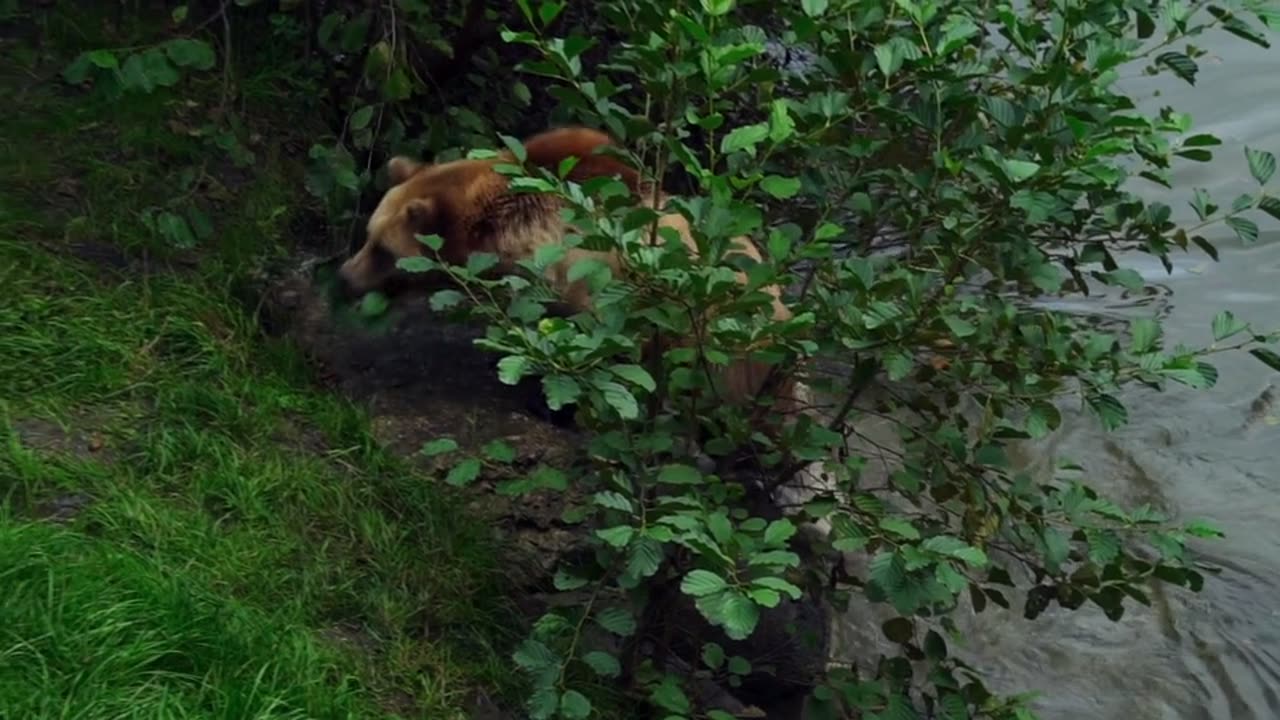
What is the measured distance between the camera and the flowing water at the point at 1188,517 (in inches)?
190

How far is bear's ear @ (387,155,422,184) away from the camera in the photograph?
4.88m

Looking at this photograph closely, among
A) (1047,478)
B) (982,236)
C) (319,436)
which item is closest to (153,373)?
(319,436)

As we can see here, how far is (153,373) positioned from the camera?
13.9 ft

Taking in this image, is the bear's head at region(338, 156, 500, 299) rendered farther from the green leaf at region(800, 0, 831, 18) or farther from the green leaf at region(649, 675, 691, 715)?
the green leaf at region(649, 675, 691, 715)

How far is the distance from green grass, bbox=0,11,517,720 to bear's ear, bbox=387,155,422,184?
487 millimetres

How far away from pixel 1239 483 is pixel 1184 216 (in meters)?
2.58

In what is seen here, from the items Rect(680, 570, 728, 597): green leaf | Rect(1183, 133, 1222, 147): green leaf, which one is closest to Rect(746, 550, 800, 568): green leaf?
Rect(680, 570, 728, 597): green leaf

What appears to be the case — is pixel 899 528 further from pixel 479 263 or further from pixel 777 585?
pixel 479 263

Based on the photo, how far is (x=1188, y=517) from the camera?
18.6 ft

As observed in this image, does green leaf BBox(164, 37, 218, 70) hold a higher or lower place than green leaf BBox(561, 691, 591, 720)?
higher

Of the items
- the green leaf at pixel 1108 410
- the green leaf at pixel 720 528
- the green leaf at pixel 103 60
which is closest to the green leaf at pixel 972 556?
the green leaf at pixel 720 528

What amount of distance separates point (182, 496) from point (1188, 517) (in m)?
3.78

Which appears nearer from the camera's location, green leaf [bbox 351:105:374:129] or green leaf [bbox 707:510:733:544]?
green leaf [bbox 707:510:733:544]

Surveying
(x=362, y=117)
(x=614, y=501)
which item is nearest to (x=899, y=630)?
(x=614, y=501)
